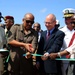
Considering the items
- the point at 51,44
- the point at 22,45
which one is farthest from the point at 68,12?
the point at 22,45

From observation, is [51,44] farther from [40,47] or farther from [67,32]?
[67,32]

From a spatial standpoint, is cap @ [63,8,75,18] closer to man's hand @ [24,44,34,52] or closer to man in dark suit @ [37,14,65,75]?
man in dark suit @ [37,14,65,75]

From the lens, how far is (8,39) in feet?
20.7

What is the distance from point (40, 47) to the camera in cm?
610

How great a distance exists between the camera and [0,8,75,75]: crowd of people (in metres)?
5.70

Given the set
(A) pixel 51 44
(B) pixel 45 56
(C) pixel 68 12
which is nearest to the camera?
(B) pixel 45 56

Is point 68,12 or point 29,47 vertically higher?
point 68,12

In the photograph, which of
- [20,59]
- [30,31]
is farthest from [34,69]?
[30,31]

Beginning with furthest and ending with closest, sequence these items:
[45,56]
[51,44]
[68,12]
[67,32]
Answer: [67,32], [68,12], [51,44], [45,56]

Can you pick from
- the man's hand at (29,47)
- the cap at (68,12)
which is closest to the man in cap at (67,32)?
the cap at (68,12)

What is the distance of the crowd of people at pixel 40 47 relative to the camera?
18.7 feet

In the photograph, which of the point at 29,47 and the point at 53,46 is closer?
the point at 53,46

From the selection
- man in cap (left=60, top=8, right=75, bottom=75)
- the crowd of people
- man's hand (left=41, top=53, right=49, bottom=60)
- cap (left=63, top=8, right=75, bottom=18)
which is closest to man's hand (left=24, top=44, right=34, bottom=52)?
the crowd of people

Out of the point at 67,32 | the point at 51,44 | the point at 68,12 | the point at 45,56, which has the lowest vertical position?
the point at 45,56
